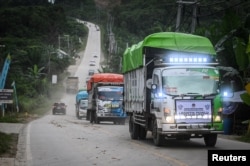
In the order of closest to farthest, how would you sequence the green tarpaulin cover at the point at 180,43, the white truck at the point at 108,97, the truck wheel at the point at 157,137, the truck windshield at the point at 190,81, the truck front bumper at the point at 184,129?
the truck front bumper at the point at 184,129, the truck windshield at the point at 190,81, the truck wheel at the point at 157,137, the green tarpaulin cover at the point at 180,43, the white truck at the point at 108,97

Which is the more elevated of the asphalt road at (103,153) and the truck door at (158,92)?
the truck door at (158,92)

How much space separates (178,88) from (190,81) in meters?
0.51

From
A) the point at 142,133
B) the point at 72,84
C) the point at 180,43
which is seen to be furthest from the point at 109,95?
the point at 72,84

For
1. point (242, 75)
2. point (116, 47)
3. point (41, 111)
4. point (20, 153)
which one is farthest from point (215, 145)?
point (116, 47)

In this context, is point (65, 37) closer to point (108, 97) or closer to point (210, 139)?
point (108, 97)

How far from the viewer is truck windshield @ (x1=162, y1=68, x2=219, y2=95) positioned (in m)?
17.8

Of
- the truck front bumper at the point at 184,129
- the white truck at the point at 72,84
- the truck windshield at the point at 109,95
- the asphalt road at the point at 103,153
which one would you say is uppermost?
the white truck at the point at 72,84

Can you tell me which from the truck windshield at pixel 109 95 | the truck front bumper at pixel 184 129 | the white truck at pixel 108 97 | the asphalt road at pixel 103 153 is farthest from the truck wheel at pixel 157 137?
the truck windshield at pixel 109 95

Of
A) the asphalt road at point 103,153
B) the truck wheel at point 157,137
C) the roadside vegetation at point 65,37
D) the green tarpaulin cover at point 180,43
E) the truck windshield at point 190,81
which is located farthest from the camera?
the roadside vegetation at point 65,37

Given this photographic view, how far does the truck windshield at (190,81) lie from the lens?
699 inches

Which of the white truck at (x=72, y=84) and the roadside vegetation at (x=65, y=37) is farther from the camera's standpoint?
the white truck at (x=72, y=84)

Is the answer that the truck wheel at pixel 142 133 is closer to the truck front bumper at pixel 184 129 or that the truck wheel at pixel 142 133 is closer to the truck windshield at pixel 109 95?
the truck front bumper at pixel 184 129

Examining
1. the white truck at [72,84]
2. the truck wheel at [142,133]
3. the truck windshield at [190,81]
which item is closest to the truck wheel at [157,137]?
the truck windshield at [190,81]

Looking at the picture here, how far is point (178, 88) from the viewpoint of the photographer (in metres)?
17.8
